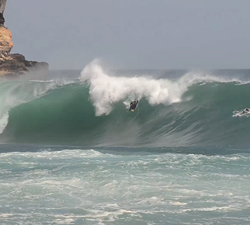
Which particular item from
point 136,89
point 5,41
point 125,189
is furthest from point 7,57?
point 125,189

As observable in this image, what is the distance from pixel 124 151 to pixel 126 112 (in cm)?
730

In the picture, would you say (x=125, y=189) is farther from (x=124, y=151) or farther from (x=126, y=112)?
(x=126, y=112)

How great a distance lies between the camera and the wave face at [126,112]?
19422 millimetres

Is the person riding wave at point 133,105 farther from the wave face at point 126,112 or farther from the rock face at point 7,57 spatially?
the rock face at point 7,57

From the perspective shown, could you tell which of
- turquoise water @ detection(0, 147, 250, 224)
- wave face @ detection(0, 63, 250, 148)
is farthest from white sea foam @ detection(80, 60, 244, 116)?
turquoise water @ detection(0, 147, 250, 224)

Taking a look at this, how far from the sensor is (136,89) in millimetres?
25719

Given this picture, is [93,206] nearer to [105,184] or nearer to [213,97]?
[105,184]

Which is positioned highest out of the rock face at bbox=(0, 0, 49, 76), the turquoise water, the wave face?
the rock face at bbox=(0, 0, 49, 76)

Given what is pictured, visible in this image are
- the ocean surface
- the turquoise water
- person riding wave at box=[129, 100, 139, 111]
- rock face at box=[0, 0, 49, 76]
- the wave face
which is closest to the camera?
the turquoise water

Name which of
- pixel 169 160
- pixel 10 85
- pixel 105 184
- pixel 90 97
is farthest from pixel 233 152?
pixel 10 85

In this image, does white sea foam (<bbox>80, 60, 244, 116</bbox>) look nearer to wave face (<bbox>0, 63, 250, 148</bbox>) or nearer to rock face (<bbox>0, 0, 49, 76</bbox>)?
wave face (<bbox>0, 63, 250, 148</bbox>)

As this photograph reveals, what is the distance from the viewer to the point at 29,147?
18141 mm

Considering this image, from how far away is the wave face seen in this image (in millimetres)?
19422

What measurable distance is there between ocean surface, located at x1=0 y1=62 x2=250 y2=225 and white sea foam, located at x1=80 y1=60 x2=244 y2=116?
52 millimetres
